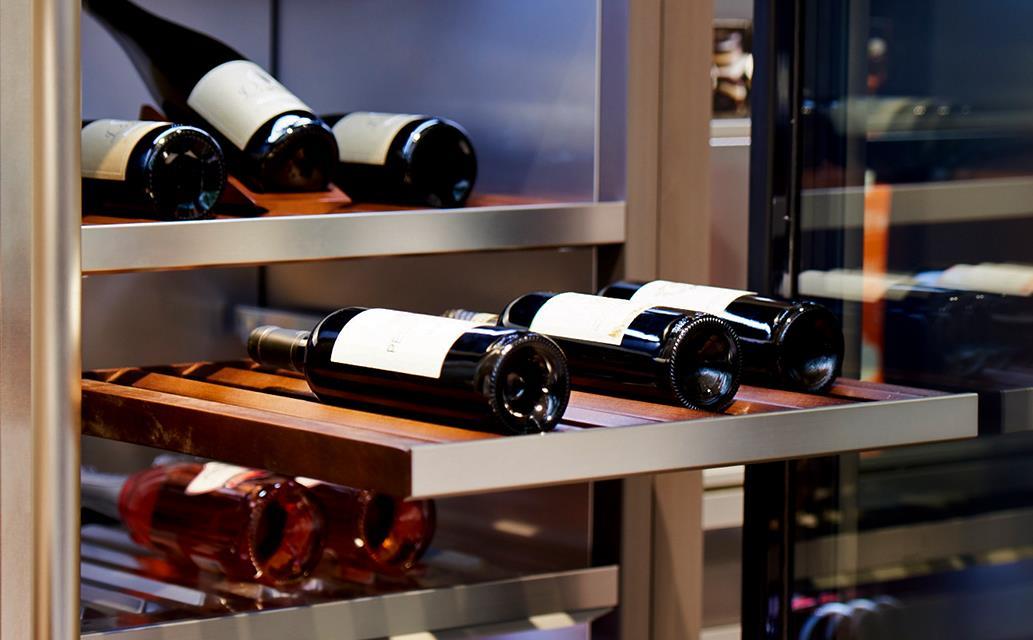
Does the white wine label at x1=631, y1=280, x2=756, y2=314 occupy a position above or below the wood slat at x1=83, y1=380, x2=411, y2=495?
above

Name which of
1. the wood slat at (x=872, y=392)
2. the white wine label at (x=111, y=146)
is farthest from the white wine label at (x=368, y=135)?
the wood slat at (x=872, y=392)

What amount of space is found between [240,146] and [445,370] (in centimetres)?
45

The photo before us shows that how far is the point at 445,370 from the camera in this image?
92 cm

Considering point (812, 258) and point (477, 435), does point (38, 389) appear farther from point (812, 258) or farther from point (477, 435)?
point (812, 258)

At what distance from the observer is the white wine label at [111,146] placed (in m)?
1.19

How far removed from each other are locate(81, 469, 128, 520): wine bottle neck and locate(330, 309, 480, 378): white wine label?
0.53m

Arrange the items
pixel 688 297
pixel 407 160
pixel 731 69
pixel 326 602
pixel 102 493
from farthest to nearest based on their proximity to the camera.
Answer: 1. pixel 731 69
2. pixel 102 493
3. pixel 407 160
4. pixel 326 602
5. pixel 688 297

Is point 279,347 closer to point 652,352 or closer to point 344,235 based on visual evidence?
point 344,235

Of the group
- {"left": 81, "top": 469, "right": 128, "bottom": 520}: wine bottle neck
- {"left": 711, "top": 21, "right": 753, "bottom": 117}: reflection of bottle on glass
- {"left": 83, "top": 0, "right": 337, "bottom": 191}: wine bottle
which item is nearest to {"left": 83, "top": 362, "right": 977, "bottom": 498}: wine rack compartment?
{"left": 83, "top": 0, "right": 337, "bottom": 191}: wine bottle

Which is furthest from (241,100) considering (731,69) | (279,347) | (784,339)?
(731,69)

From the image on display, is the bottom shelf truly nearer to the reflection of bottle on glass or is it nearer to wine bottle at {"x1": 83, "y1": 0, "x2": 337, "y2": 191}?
wine bottle at {"x1": 83, "y1": 0, "x2": 337, "y2": 191}

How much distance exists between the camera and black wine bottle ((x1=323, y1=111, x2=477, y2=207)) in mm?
1344

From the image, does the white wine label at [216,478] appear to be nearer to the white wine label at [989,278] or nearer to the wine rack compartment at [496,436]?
the wine rack compartment at [496,436]

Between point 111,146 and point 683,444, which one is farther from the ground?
point 111,146
